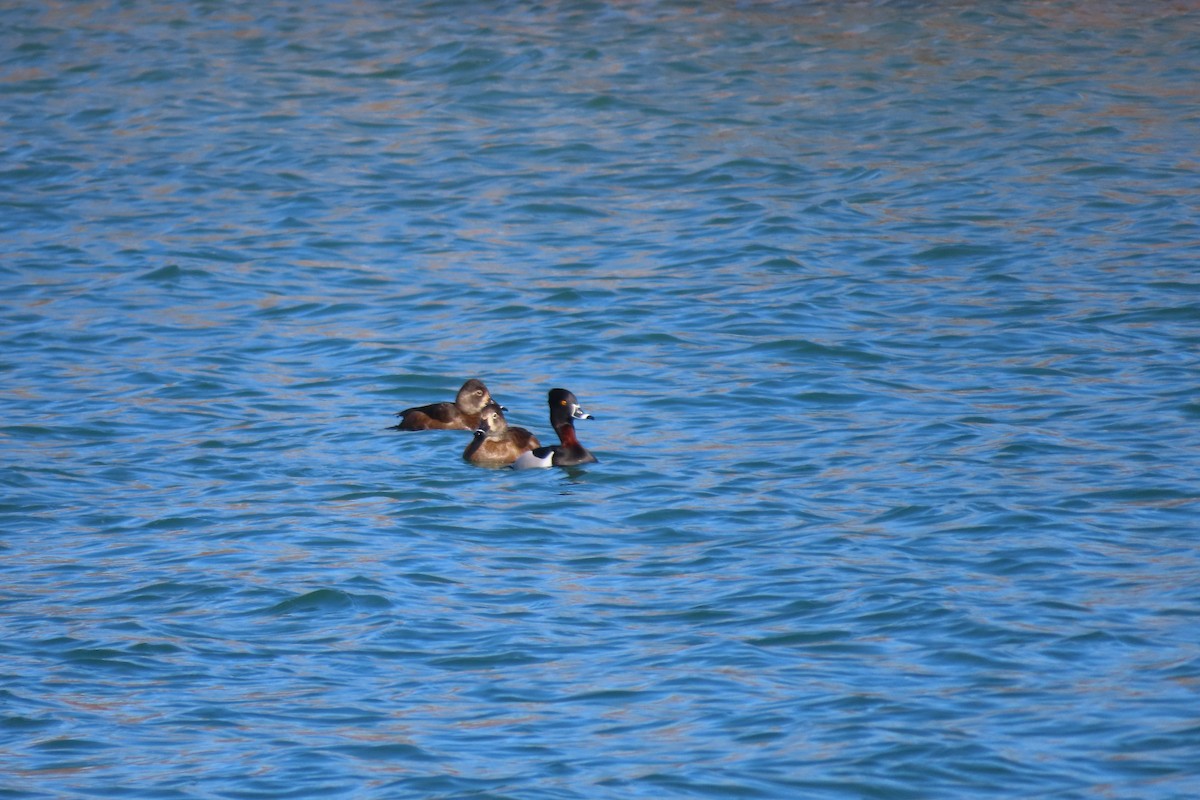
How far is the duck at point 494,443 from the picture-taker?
12.2 m

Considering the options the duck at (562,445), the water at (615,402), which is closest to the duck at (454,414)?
the water at (615,402)

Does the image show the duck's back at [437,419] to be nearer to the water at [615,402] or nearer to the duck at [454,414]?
the duck at [454,414]

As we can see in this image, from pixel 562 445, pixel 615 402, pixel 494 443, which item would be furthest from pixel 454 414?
pixel 615 402

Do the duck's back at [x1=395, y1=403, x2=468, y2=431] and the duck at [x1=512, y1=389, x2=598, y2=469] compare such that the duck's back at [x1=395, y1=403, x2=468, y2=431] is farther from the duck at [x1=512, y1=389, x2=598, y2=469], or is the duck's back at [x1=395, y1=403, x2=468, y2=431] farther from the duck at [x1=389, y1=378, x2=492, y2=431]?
the duck at [x1=512, y1=389, x2=598, y2=469]

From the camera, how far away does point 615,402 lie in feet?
43.4

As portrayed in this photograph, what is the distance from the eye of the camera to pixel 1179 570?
886 centimetres

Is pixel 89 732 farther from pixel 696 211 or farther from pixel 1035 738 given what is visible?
pixel 696 211

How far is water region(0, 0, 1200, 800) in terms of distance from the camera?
7.46 m

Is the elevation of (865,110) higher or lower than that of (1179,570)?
higher

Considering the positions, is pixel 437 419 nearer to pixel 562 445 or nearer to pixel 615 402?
pixel 562 445

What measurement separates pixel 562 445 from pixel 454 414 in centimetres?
117

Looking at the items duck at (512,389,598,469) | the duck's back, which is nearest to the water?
duck at (512,389,598,469)

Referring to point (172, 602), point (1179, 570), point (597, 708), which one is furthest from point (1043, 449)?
point (172, 602)

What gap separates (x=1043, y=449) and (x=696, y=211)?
24.2ft
